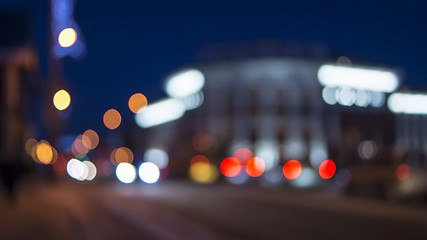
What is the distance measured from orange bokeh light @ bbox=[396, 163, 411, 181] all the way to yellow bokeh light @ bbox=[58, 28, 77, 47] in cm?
1437

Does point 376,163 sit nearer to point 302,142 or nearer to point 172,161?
point 172,161

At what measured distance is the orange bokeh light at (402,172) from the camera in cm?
1911

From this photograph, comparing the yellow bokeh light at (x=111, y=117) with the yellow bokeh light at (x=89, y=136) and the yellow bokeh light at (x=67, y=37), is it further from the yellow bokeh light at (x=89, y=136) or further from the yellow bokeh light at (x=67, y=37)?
the yellow bokeh light at (x=89, y=136)

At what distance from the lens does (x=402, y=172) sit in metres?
19.4

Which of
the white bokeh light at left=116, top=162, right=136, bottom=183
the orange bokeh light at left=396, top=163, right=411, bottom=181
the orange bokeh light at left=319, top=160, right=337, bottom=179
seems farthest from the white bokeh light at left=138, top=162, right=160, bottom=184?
the orange bokeh light at left=396, top=163, right=411, bottom=181

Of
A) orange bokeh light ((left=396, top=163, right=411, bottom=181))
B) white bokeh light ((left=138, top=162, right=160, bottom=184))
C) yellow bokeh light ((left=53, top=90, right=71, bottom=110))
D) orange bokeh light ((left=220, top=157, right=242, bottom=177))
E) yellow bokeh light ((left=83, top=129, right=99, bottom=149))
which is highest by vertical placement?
yellow bokeh light ((left=83, top=129, right=99, bottom=149))

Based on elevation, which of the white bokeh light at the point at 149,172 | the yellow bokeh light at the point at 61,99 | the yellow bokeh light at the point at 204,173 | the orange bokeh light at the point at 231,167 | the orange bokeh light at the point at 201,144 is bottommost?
the white bokeh light at the point at 149,172

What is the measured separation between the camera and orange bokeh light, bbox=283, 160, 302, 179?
2852 cm

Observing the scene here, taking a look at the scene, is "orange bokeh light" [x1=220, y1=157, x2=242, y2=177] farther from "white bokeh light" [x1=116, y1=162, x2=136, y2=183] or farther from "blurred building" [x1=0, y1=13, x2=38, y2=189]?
"blurred building" [x1=0, y1=13, x2=38, y2=189]

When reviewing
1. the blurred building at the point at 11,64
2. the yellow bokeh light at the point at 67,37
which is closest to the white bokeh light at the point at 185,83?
the blurred building at the point at 11,64

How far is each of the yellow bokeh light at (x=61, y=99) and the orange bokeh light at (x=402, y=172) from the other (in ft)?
52.7

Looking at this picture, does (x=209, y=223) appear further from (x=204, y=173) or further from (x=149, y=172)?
(x=204, y=173)

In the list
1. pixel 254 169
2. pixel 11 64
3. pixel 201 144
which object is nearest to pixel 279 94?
pixel 201 144

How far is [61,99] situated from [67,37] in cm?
432
